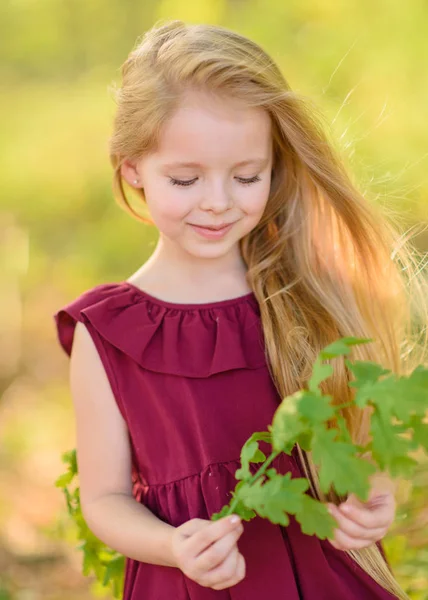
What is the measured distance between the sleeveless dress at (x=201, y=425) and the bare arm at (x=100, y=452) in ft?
0.08

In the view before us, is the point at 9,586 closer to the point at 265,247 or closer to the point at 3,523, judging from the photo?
the point at 3,523

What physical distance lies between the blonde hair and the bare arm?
35 cm

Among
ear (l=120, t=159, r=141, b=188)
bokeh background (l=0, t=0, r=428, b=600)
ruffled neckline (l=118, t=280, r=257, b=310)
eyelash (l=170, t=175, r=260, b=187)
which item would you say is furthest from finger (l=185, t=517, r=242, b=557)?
bokeh background (l=0, t=0, r=428, b=600)

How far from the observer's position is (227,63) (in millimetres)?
1794

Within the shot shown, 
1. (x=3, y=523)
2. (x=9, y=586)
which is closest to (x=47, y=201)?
(x=3, y=523)

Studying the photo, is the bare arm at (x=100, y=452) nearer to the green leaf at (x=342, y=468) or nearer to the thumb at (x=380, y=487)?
the thumb at (x=380, y=487)

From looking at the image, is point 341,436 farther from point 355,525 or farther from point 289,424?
point 355,525

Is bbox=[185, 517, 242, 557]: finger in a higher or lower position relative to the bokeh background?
lower

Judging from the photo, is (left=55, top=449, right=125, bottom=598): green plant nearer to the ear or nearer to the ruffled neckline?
the ruffled neckline

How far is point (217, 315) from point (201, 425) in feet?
0.78

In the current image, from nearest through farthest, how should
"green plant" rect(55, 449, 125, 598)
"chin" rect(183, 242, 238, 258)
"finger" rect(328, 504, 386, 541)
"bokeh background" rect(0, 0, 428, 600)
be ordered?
1. "finger" rect(328, 504, 386, 541)
2. "chin" rect(183, 242, 238, 258)
3. "green plant" rect(55, 449, 125, 598)
4. "bokeh background" rect(0, 0, 428, 600)

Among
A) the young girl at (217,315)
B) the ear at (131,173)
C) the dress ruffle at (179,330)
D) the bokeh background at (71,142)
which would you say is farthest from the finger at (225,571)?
the bokeh background at (71,142)

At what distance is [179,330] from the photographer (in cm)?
192

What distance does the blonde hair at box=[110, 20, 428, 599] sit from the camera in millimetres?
1824
